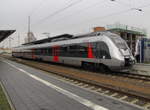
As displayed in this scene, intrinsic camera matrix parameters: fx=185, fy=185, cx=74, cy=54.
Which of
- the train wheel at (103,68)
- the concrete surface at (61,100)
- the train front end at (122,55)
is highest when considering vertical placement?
the train front end at (122,55)

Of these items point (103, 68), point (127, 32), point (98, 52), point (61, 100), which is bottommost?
point (61, 100)

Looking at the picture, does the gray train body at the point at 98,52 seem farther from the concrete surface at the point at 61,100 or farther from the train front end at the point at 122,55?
the concrete surface at the point at 61,100

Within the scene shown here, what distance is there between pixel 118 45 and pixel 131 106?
329 inches

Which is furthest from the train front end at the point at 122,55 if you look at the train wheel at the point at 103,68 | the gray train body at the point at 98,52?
the train wheel at the point at 103,68

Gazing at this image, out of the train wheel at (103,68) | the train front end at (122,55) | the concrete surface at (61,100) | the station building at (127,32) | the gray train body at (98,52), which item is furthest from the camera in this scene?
the station building at (127,32)

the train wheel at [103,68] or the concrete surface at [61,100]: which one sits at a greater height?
the train wheel at [103,68]

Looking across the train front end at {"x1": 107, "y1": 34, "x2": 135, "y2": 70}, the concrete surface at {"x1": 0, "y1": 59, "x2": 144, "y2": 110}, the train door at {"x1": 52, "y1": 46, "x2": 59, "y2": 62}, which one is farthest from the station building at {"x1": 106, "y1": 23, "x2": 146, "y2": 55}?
the concrete surface at {"x1": 0, "y1": 59, "x2": 144, "y2": 110}

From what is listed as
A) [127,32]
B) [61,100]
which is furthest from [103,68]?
[127,32]

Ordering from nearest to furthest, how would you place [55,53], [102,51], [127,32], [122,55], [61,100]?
[61,100], [122,55], [102,51], [55,53], [127,32]

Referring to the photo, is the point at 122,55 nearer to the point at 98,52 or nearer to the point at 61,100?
the point at 98,52

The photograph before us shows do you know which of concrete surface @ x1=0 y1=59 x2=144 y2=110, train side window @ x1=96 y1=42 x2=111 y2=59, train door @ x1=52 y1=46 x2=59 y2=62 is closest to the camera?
concrete surface @ x1=0 y1=59 x2=144 y2=110

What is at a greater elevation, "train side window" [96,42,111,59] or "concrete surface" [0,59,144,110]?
"train side window" [96,42,111,59]

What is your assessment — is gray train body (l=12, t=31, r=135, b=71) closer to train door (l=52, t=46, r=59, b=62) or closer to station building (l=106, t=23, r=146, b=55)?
train door (l=52, t=46, r=59, b=62)

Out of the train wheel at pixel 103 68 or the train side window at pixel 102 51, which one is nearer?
the train side window at pixel 102 51
